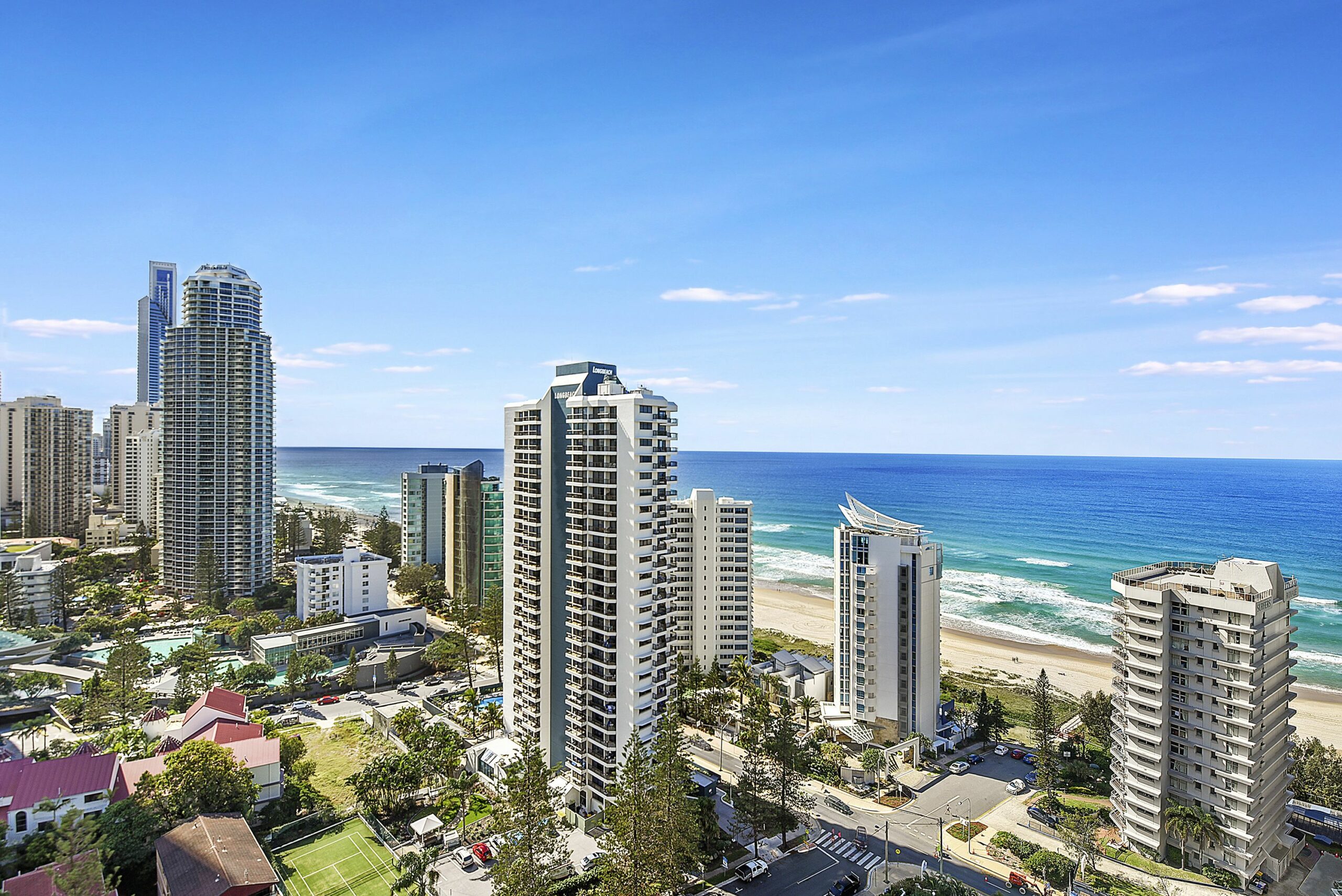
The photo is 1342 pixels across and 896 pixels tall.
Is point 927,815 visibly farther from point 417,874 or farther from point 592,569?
point 417,874

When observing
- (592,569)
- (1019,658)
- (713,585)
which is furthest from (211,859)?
(1019,658)

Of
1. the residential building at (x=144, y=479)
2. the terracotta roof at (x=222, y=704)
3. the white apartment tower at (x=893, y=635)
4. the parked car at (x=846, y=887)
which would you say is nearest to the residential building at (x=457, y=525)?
the terracotta roof at (x=222, y=704)

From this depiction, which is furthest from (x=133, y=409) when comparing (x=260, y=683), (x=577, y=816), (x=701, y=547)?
(x=577, y=816)

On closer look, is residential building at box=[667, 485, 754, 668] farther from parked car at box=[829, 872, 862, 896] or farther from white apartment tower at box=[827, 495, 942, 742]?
parked car at box=[829, 872, 862, 896]

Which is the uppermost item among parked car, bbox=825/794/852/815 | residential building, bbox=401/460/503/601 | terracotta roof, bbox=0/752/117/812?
residential building, bbox=401/460/503/601

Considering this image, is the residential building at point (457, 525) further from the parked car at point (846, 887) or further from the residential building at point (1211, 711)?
the residential building at point (1211, 711)

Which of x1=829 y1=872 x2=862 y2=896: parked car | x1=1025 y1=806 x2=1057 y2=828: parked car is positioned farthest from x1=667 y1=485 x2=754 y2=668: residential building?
x1=829 y1=872 x2=862 y2=896: parked car
